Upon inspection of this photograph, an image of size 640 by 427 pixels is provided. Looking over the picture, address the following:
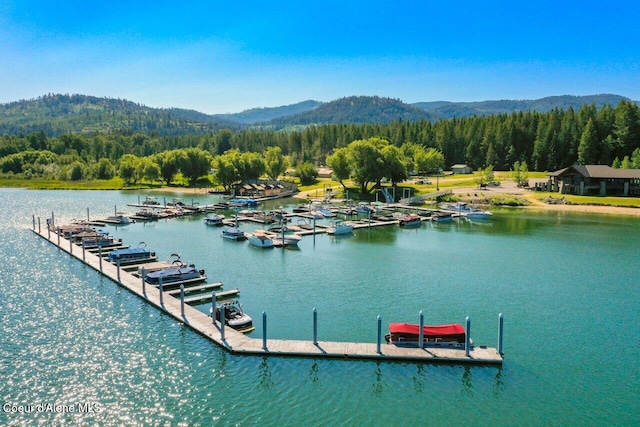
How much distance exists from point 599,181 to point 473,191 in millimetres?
24381

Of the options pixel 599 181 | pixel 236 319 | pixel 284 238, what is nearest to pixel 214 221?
pixel 284 238

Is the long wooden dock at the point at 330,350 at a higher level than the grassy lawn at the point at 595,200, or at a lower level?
lower

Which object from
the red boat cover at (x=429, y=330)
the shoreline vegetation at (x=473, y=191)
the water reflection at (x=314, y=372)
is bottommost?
the water reflection at (x=314, y=372)

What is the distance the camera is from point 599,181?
329ft

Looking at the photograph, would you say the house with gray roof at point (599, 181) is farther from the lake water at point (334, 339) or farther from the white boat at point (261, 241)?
the white boat at point (261, 241)

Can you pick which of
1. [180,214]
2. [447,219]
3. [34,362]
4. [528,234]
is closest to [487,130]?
[447,219]

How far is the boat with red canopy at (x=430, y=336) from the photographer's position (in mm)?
27547

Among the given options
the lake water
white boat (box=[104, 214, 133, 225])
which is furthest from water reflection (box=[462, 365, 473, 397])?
white boat (box=[104, 214, 133, 225])

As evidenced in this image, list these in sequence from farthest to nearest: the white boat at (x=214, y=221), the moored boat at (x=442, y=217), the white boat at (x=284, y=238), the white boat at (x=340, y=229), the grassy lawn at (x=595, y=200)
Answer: the grassy lawn at (x=595, y=200), the moored boat at (x=442, y=217), the white boat at (x=214, y=221), the white boat at (x=340, y=229), the white boat at (x=284, y=238)

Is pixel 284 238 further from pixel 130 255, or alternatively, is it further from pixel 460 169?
pixel 460 169

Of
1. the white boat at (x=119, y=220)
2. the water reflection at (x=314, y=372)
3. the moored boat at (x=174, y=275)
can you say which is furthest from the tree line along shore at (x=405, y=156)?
the water reflection at (x=314, y=372)

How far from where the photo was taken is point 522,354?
27.5m

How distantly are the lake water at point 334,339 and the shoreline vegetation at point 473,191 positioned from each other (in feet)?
130

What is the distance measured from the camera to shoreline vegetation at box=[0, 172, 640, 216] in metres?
91.9
